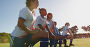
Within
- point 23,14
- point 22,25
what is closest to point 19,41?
point 22,25

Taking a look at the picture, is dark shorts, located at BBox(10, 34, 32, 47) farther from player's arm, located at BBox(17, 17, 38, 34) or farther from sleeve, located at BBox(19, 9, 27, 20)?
sleeve, located at BBox(19, 9, 27, 20)

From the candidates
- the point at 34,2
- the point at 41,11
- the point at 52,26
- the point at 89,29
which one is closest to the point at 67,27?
the point at 52,26

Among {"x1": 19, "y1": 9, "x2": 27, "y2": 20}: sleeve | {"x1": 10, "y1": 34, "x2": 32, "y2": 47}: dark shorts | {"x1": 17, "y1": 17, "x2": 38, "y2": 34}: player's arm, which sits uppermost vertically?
{"x1": 19, "y1": 9, "x2": 27, "y2": 20}: sleeve

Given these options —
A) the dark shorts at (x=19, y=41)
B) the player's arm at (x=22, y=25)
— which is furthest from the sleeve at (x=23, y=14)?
the dark shorts at (x=19, y=41)

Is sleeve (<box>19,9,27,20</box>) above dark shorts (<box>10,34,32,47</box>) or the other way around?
above

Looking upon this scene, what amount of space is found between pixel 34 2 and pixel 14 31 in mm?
693

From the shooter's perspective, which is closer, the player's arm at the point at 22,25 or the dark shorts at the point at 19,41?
the player's arm at the point at 22,25

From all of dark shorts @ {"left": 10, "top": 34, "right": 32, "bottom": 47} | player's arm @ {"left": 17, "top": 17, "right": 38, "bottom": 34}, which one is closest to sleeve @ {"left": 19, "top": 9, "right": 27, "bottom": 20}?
player's arm @ {"left": 17, "top": 17, "right": 38, "bottom": 34}

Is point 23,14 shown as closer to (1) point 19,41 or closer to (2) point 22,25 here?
(2) point 22,25

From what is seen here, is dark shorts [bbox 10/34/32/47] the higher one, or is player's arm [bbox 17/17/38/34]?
player's arm [bbox 17/17/38/34]

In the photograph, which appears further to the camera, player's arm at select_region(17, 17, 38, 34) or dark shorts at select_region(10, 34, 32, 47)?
dark shorts at select_region(10, 34, 32, 47)

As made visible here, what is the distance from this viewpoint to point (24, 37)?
3447 mm

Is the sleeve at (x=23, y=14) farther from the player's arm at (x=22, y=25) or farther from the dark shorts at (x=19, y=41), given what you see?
the dark shorts at (x=19, y=41)

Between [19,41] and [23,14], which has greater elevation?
[23,14]
